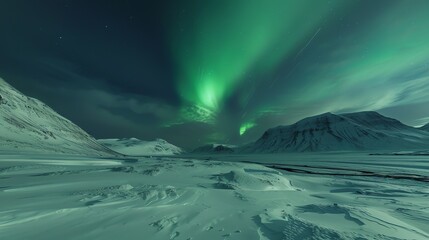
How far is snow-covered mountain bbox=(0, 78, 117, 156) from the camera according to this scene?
260 ft

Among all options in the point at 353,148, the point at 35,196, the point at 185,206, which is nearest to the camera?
the point at 185,206

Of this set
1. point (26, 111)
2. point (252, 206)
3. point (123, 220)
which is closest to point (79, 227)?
point (123, 220)

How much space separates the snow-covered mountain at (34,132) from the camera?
79.2m

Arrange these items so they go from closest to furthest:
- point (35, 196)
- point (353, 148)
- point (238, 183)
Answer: point (35, 196) → point (238, 183) → point (353, 148)

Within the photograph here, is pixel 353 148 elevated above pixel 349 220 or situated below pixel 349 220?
above

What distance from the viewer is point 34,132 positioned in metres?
105

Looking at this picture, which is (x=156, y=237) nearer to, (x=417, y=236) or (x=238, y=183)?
(x=417, y=236)

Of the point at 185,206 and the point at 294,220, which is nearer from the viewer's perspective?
the point at 294,220

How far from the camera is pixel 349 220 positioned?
6754 mm

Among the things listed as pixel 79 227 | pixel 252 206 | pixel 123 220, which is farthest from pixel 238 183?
pixel 79 227

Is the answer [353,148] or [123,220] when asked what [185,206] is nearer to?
[123,220]

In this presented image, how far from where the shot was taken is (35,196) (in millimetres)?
8930

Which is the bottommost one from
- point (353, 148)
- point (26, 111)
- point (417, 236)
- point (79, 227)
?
point (417, 236)

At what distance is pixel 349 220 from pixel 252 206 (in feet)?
10.5
